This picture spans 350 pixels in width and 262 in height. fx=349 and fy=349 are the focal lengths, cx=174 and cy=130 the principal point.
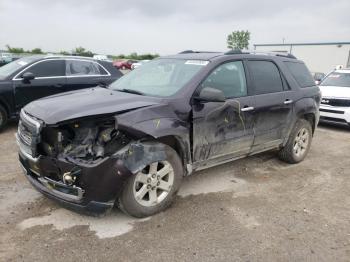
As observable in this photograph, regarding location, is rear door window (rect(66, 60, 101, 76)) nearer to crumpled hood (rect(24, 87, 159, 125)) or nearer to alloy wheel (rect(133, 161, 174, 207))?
crumpled hood (rect(24, 87, 159, 125))

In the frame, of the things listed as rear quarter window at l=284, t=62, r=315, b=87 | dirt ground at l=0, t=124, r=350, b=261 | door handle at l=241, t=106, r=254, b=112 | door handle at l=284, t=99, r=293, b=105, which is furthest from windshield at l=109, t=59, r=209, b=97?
rear quarter window at l=284, t=62, r=315, b=87

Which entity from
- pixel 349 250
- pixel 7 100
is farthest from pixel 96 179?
pixel 7 100

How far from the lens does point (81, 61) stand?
→ 8.49m

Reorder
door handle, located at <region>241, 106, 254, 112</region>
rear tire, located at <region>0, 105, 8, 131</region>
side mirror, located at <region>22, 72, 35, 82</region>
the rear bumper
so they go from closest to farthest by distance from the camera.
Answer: door handle, located at <region>241, 106, 254, 112</region> < rear tire, located at <region>0, 105, 8, 131</region> < side mirror, located at <region>22, 72, 35, 82</region> < the rear bumper

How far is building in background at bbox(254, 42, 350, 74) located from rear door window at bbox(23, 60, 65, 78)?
96.4 feet

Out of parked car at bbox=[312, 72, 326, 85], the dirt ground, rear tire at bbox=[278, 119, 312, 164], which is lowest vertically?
the dirt ground

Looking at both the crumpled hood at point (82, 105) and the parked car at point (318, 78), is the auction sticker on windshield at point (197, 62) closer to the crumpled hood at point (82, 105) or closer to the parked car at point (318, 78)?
the crumpled hood at point (82, 105)

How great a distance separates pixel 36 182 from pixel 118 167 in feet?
3.37

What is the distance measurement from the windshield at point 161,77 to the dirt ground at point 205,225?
1.35 metres

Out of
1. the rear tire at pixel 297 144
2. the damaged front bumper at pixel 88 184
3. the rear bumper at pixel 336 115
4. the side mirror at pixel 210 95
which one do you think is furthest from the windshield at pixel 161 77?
the rear bumper at pixel 336 115

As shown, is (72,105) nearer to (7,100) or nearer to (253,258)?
(253,258)

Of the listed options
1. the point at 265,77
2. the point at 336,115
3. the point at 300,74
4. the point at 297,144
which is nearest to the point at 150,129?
the point at 265,77

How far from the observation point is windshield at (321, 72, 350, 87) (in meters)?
9.89

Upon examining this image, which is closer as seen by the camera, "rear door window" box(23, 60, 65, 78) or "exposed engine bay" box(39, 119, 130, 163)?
"exposed engine bay" box(39, 119, 130, 163)
